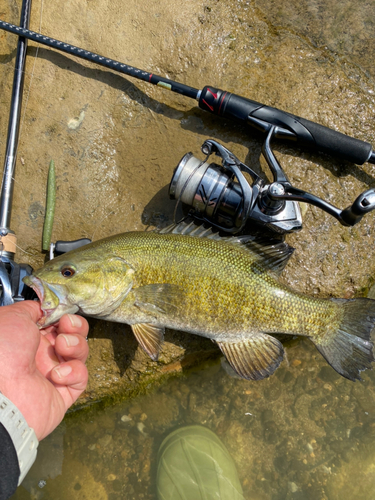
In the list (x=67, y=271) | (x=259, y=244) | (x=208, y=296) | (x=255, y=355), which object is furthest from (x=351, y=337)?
(x=67, y=271)

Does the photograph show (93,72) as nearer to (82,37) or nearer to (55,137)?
(82,37)

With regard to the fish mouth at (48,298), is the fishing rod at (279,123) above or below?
above

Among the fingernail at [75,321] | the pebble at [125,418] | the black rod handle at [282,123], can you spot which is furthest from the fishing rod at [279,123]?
the pebble at [125,418]

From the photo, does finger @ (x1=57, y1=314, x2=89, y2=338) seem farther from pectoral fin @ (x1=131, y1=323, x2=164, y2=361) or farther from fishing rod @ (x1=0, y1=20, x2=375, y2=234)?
fishing rod @ (x1=0, y1=20, x2=375, y2=234)

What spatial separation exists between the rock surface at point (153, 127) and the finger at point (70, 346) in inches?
25.2

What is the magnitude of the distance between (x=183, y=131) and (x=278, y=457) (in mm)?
3319

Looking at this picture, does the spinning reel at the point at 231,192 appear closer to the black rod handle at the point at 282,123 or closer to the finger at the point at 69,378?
the black rod handle at the point at 282,123

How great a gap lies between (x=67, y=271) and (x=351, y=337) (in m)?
2.17

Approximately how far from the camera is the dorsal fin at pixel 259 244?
2.65 m

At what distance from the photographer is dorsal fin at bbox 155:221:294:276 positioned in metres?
2.65

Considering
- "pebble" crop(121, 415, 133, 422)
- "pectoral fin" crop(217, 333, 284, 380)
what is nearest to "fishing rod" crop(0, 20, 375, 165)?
"pectoral fin" crop(217, 333, 284, 380)

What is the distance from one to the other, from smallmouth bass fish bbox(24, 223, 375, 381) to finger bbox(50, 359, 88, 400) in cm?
34

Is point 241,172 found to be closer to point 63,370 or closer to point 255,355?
point 255,355

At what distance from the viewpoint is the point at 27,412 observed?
6.76 feet
